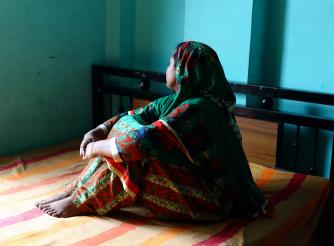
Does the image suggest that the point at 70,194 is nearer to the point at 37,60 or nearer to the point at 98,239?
the point at 98,239

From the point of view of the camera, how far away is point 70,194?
5.90 ft

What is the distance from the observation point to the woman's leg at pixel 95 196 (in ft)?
5.34

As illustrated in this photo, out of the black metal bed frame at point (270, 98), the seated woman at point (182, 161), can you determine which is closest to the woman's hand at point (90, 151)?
the seated woman at point (182, 161)

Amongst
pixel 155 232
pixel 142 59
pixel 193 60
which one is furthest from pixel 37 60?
pixel 155 232

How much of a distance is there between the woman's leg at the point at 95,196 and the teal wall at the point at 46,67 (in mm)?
884

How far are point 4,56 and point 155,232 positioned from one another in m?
1.34

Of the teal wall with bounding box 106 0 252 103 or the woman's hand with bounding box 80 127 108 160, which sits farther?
the teal wall with bounding box 106 0 252 103

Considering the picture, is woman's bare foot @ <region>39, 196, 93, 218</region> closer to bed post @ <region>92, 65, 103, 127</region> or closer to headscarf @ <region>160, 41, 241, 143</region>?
headscarf @ <region>160, 41, 241, 143</region>

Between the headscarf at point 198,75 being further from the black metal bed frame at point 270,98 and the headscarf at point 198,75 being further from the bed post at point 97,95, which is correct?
the bed post at point 97,95

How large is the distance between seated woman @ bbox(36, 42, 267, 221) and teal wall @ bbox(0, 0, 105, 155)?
91 cm

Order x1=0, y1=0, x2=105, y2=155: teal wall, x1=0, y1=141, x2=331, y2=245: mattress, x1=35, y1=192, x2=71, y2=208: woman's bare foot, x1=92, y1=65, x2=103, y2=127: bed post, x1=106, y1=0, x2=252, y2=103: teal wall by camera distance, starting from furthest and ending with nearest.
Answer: x1=92, y1=65, x2=103, y2=127: bed post
x1=0, y1=0, x2=105, y2=155: teal wall
x1=106, y1=0, x2=252, y2=103: teal wall
x1=35, y1=192, x2=71, y2=208: woman's bare foot
x1=0, y1=141, x2=331, y2=245: mattress

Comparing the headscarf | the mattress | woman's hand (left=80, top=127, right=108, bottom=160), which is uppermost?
the headscarf

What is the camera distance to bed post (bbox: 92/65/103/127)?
2.79 metres

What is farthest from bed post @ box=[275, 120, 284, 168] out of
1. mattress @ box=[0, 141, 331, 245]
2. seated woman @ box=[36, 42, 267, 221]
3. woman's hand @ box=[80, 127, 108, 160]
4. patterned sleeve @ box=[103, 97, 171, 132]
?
woman's hand @ box=[80, 127, 108, 160]
